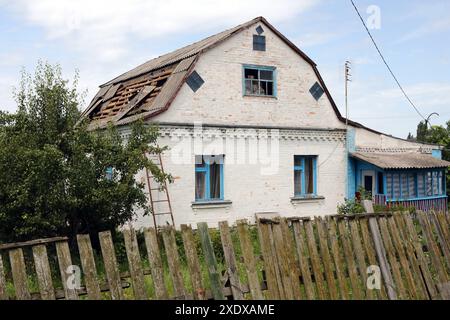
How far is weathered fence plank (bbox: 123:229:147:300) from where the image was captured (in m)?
5.25

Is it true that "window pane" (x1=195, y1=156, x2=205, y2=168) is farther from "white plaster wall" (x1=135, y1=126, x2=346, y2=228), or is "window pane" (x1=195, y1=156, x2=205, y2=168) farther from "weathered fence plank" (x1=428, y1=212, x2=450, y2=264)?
"weathered fence plank" (x1=428, y1=212, x2=450, y2=264)

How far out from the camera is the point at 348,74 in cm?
1914

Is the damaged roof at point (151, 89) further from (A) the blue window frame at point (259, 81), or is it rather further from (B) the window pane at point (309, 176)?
(B) the window pane at point (309, 176)

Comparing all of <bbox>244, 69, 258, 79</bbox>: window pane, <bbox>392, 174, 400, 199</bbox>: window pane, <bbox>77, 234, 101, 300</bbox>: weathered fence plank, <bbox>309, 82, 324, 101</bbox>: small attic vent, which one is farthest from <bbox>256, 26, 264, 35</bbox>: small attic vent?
<bbox>77, 234, 101, 300</bbox>: weathered fence plank

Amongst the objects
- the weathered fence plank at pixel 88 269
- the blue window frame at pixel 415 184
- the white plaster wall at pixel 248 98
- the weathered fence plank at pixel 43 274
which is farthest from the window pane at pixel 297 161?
the weathered fence plank at pixel 43 274

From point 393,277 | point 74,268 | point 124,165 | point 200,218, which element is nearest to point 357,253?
point 393,277

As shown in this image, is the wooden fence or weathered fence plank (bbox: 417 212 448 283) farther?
weathered fence plank (bbox: 417 212 448 283)

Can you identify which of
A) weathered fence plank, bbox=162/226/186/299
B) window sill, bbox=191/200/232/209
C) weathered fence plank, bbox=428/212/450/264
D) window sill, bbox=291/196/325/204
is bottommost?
window sill, bbox=291/196/325/204

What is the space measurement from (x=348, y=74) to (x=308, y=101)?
99.5 inches

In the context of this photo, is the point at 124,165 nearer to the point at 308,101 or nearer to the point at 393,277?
the point at 393,277

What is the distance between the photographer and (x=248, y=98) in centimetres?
1656

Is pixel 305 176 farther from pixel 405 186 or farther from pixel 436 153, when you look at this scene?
pixel 436 153

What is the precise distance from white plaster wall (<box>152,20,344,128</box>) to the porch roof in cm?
160

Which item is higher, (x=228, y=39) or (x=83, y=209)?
(x=228, y=39)
